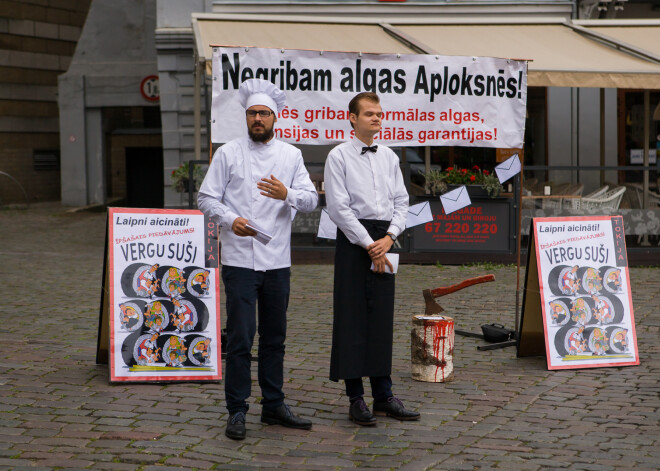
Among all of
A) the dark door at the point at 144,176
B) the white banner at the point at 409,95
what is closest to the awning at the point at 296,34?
the white banner at the point at 409,95

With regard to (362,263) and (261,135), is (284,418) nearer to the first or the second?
(362,263)

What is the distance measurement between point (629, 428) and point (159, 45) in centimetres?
1326

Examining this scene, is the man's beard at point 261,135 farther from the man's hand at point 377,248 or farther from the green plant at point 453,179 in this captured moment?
the green plant at point 453,179

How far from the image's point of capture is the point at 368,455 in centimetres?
513

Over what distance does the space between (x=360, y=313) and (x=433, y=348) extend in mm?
1119

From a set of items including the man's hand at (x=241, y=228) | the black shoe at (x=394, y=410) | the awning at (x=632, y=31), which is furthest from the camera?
the awning at (x=632, y=31)

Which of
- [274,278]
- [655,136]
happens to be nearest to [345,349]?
[274,278]

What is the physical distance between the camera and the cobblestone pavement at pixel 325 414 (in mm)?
5047

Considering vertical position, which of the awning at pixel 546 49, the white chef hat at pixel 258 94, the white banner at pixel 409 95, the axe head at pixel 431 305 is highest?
the awning at pixel 546 49

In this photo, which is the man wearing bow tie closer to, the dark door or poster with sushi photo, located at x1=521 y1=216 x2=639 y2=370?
poster with sushi photo, located at x1=521 y1=216 x2=639 y2=370

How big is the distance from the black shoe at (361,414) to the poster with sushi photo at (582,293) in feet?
6.30

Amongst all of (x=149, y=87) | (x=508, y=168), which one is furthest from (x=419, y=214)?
(x=149, y=87)

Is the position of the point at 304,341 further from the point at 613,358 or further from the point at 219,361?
the point at 613,358

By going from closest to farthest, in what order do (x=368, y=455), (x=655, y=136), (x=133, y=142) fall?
(x=368, y=455) → (x=655, y=136) → (x=133, y=142)
